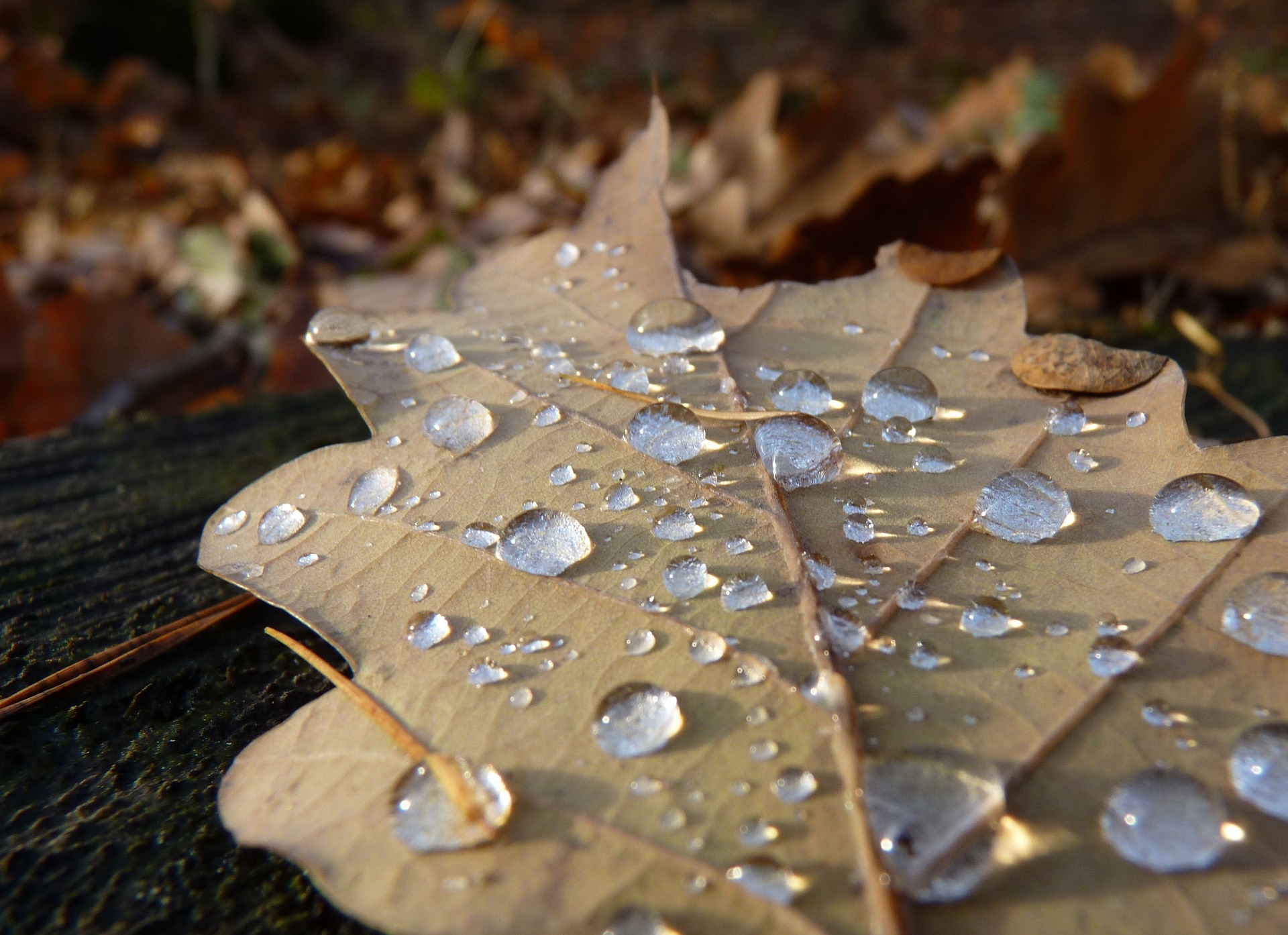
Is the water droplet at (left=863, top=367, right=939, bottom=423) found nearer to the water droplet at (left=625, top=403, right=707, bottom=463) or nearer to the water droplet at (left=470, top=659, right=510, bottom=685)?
the water droplet at (left=625, top=403, right=707, bottom=463)

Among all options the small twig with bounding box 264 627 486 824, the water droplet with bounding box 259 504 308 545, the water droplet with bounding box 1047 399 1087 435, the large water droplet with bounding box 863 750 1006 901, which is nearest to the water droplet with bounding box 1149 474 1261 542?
the water droplet with bounding box 1047 399 1087 435

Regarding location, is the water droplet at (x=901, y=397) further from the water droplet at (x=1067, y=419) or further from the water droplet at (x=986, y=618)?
the water droplet at (x=986, y=618)

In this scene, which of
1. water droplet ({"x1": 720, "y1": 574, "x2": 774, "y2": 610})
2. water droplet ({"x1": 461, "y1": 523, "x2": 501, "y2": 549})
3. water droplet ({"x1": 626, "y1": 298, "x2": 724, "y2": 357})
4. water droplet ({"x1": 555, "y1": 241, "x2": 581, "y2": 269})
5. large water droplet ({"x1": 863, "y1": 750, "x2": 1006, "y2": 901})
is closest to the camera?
large water droplet ({"x1": 863, "y1": 750, "x2": 1006, "y2": 901})

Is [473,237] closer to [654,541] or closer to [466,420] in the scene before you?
[466,420]

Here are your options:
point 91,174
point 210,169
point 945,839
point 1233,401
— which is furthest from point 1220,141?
point 91,174

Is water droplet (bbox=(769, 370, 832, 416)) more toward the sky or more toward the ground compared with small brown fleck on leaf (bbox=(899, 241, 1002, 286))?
more toward the ground

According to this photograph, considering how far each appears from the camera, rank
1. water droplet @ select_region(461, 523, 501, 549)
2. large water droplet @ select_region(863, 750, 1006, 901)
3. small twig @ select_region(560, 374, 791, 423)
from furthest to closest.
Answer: small twig @ select_region(560, 374, 791, 423) < water droplet @ select_region(461, 523, 501, 549) < large water droplet @ select_region(863, 750, 1006, 901)
